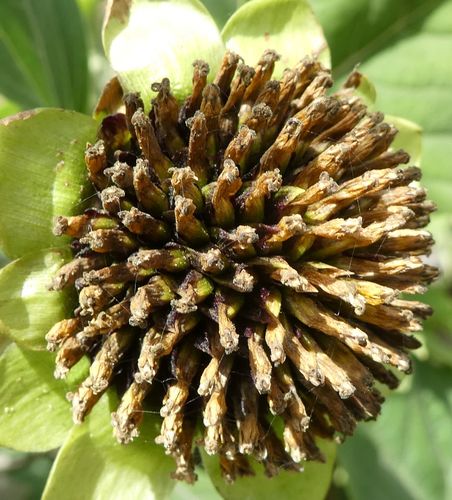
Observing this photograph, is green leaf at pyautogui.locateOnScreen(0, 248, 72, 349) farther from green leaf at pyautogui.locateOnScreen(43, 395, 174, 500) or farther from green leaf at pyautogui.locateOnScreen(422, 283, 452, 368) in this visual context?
green leaf at pyautogui.locateOnScreen(422, 283, 452, 368)

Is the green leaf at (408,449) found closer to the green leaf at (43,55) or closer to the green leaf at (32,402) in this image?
the green leaf at (32,402)

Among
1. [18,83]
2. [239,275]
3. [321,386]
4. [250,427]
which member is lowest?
[250,427]

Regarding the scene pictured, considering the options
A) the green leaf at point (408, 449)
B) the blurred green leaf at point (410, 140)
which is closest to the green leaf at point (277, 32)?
the blurred green leaf at point (410, 140)

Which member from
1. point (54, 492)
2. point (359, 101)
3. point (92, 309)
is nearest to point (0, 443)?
point (54, 492)

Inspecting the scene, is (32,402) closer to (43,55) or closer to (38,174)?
(38,174)

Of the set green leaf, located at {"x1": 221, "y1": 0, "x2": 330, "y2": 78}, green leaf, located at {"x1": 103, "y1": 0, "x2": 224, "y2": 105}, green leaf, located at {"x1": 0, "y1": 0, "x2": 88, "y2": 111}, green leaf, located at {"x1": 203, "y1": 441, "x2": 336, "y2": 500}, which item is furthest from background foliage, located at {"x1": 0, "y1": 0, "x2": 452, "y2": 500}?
green leaf, located at {"x1": 203, "y1": 441, "x2": 336, "y2": 500}

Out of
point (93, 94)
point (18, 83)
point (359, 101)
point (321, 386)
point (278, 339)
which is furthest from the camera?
point (93, 94)

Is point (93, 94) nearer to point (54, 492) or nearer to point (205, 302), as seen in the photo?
point (205, 302)

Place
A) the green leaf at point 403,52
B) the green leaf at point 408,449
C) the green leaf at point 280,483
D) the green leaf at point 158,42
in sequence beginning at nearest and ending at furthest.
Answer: the green leaf at point 158,42 → the green leaf at point 280,483 → the green leaf at point 403,52 → the green leaf at point 408,449
